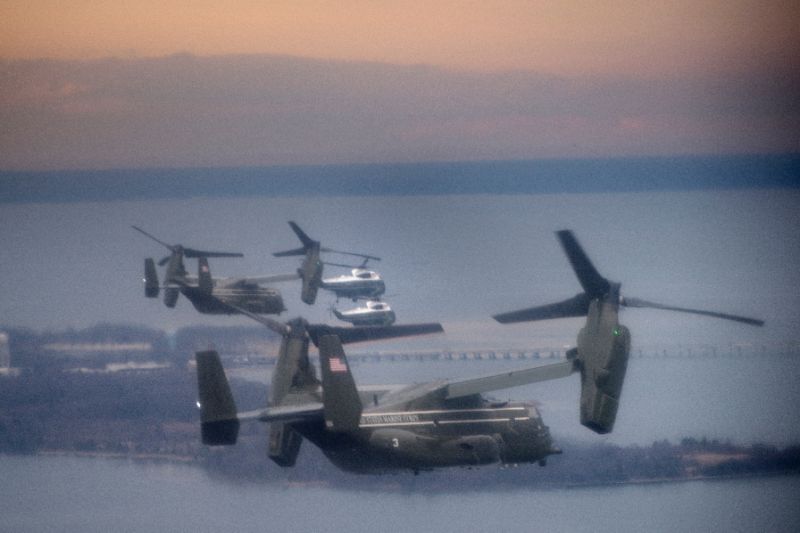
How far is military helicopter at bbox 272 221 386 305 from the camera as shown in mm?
45219

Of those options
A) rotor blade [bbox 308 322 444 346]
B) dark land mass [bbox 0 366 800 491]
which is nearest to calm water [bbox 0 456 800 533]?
dark land mass [bbox 0 366 800 491]

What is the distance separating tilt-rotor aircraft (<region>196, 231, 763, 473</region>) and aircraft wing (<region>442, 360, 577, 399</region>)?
2 centimetres

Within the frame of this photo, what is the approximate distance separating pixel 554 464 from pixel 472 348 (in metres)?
5.03

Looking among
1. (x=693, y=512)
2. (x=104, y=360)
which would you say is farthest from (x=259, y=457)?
(x=693, y=512)

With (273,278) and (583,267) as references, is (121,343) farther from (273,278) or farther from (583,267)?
(583,267)

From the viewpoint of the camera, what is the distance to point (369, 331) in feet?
117

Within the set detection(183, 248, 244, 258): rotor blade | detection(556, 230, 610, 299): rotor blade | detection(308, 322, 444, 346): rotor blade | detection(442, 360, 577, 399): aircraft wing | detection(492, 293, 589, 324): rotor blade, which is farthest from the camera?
detection(183, 248, 244, 258): rotor blade

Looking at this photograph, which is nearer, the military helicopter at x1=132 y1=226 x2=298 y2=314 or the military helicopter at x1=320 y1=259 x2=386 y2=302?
the military helicopter at x1=132 y1=226 x2=298 y2=314

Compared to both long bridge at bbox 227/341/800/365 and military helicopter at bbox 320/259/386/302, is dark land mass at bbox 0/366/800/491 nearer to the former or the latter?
long bridge at bbox 227/341/800/365

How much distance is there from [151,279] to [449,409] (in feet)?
46.5

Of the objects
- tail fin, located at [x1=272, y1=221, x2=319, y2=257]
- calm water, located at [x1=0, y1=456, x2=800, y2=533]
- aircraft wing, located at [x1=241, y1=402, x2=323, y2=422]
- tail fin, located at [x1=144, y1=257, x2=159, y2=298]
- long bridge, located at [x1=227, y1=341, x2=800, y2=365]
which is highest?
tail fin, located at [x1=272, y1=221, x2=319, y2=257]

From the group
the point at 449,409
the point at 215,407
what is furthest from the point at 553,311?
the point at 215,407

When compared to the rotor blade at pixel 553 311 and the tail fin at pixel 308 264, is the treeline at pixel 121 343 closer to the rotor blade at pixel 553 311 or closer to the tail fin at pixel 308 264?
the tail fin at pixel 308 264

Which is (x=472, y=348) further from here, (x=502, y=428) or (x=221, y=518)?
(x=502, y=428)
